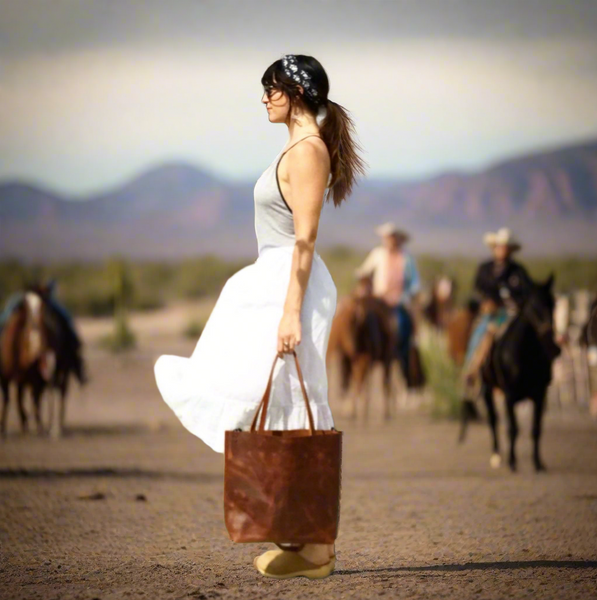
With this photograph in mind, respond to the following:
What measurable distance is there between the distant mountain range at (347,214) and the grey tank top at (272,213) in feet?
169

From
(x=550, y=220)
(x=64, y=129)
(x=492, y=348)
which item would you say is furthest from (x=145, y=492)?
(x=550, y=220)

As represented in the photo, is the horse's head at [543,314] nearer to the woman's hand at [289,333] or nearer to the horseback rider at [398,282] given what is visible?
the woman's hand at [289,333]

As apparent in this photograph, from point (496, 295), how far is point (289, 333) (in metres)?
6.27

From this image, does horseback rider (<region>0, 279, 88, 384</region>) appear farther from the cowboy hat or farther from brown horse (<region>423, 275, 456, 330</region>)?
brown horse (<region>423, 275, 456, 330</region>)

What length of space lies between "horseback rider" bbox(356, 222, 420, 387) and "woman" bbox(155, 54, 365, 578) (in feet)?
39.4

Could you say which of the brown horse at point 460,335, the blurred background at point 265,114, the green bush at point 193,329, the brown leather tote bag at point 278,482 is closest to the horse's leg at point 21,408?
the brown horse at point 460,335

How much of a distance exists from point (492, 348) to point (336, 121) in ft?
19.4

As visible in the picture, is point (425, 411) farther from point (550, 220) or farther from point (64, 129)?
point (550, 220)

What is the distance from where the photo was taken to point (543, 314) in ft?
33.4

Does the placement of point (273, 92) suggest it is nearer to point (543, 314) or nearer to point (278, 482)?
point (278, 482)

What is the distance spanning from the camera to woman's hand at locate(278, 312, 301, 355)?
4.74 metres

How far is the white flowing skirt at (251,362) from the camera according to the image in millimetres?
4809

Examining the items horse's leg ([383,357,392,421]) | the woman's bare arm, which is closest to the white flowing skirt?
the woman's bare arm

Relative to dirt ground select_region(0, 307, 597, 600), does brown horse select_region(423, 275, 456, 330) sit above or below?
above
